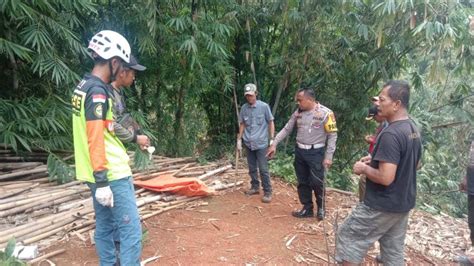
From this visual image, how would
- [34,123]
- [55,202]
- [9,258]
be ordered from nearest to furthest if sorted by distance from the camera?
[9,258]
[55,202]
[34,123]

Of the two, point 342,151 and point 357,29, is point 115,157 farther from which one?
point 342,151

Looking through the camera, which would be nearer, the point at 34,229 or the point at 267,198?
the point at 34,229

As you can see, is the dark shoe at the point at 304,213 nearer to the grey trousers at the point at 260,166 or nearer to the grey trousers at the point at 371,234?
the grey trousers at the point at 260,166

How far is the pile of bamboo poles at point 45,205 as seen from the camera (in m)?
3.72

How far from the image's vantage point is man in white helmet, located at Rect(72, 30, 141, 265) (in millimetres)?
2463

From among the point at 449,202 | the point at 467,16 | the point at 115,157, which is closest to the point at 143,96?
the point at 115,157

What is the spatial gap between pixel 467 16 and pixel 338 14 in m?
1.67

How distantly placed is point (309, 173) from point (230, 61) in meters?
3.17

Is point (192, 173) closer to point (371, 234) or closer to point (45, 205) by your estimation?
point (45, 205)

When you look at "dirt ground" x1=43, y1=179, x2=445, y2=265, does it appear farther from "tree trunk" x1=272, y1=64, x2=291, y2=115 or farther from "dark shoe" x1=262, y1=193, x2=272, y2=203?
"tree trunk" x1=272, y1=64, x2=291, y2=115

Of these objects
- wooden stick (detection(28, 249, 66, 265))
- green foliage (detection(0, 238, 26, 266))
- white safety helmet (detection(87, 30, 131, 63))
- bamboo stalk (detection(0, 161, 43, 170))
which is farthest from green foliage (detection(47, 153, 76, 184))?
white safety helmet (detection(87, 30, 131, 63))

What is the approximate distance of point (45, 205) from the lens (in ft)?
13.6

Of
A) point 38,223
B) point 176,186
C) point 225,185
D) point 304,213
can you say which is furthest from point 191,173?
point 38,223

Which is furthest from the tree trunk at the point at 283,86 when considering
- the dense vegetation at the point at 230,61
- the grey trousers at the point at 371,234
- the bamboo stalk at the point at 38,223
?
the grey trousers at the point at 371,234
